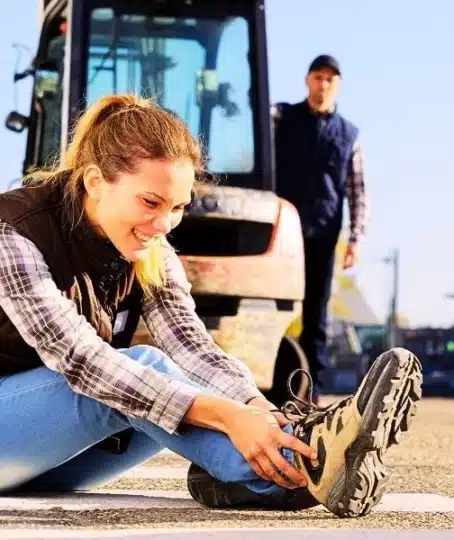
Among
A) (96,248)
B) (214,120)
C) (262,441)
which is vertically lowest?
(262,441)

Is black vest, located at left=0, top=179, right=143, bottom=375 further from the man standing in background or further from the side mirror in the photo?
the side mirror

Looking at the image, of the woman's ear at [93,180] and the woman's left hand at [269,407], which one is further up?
the woman's ear at [93,180]

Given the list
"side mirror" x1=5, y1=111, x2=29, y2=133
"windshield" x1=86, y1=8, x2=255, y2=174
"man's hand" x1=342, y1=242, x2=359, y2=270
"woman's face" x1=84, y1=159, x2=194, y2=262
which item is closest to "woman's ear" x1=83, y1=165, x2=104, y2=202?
"woman's face" x1=84, y1=159, x2=194, y2=262

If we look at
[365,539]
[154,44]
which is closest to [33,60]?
[154,44]

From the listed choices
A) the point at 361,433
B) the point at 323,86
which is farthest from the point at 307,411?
the point at 323,86

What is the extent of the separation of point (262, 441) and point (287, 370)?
647cm

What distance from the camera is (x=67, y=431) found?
4.43 metres

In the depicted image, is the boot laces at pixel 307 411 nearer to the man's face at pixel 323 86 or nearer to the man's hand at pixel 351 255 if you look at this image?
the man's face at pixel 323 86

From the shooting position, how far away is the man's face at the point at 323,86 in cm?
1033

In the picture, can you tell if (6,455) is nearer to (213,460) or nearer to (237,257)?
(213,460)

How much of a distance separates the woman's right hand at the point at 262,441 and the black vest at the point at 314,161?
6.48 metres

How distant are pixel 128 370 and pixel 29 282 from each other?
378 millimetres

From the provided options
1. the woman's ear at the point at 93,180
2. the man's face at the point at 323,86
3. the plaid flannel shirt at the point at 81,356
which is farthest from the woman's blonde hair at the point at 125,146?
the man's face at the point at 323,86

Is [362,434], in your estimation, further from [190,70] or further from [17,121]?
[17,121]
